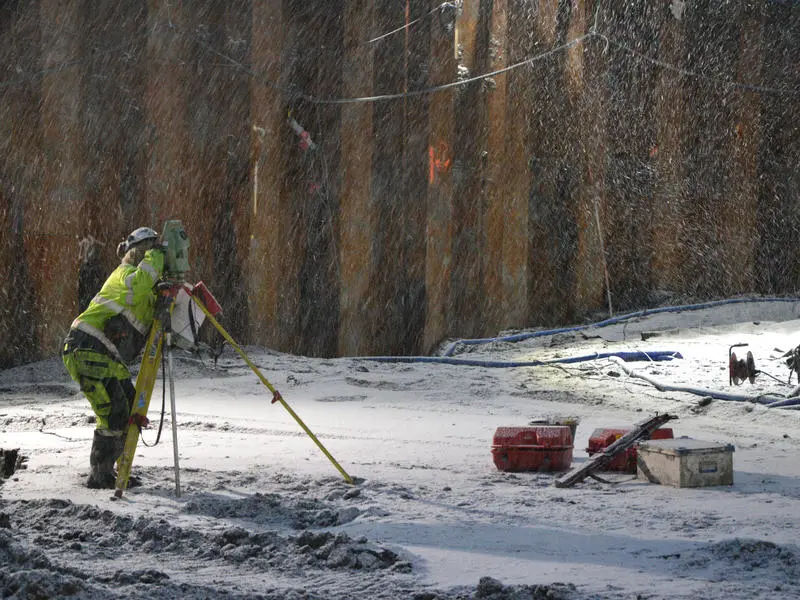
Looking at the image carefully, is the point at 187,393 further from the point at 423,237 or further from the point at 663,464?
the point at 663,464

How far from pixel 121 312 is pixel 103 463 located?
78 cm

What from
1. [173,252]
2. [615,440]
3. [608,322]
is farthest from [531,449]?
[608,322]

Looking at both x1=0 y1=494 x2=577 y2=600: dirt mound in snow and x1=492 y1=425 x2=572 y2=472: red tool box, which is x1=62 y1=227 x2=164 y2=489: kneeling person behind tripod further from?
x1=492 y1=425 x2=572 y2=472: red tool box

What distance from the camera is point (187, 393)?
8523 millimetres

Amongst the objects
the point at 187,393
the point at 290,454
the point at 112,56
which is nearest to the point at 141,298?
the point at 290,454

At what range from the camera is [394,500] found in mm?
4902

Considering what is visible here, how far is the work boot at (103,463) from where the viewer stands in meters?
5.32

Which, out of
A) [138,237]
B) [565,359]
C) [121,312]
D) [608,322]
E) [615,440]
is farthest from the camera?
[608,322]

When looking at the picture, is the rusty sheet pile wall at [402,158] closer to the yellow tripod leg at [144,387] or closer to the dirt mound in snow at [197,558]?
the yellow tripod leg at [144,387]

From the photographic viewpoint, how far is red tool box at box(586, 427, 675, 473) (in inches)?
221

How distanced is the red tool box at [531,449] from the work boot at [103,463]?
2015 mm

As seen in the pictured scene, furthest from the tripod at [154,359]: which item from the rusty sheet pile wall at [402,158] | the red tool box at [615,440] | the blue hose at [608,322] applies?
the blue hose at [608,322]

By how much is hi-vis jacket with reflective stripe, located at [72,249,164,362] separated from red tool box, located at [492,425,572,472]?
2001 millimetres

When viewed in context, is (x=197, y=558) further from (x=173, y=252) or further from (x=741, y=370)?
(x=741, y=370)
